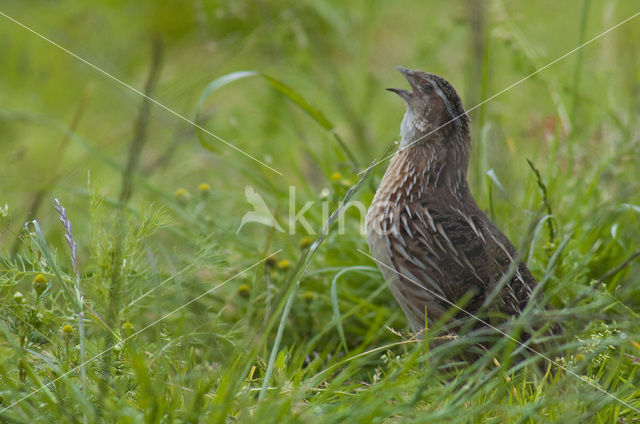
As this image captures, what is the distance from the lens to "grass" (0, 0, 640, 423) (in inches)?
102

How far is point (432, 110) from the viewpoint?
12.0 ft

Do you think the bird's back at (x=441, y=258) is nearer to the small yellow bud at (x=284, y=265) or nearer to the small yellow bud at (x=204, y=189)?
the small yellow bud at (x=284, y=265)

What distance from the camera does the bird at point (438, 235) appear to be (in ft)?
10.5

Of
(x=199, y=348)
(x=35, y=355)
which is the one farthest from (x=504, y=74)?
(x=35, y=355)

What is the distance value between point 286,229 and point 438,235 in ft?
4.09

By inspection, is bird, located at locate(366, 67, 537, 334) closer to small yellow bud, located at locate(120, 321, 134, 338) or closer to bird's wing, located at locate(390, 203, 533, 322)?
bird's wing, located at locate(390, 203, 533, 322)

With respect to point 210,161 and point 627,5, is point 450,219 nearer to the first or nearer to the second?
point 210,161

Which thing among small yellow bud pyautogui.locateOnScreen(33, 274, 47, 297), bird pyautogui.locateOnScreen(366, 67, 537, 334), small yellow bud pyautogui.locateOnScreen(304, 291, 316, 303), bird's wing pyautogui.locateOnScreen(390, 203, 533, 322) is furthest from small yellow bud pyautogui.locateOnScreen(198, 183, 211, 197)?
small yellow bud pyautogui.locateOnScreen(33, 274, 47, 297)

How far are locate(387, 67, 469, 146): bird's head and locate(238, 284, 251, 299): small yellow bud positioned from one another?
44.3 inches

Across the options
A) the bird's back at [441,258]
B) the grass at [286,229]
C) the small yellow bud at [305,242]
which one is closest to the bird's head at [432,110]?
the grass at [286,229]

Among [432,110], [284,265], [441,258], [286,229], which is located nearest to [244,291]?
[284,265]

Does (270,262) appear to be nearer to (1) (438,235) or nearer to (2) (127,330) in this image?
(1) (438,235)

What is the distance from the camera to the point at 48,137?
7.25 metres

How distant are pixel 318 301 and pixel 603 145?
216 centimetres
